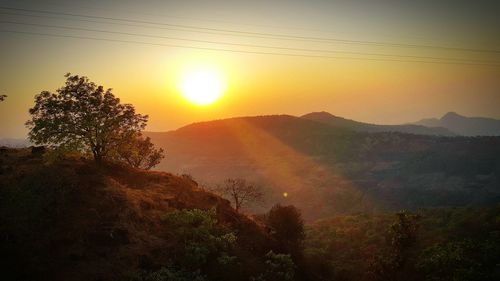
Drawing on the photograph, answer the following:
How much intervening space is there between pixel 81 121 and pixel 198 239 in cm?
1824

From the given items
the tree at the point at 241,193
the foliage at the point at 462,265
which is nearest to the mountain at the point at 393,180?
the tree at the point at 241,193

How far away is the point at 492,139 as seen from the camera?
183m

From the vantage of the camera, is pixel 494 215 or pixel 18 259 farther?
pixel 494 215

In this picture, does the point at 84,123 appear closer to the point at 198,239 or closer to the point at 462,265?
the point at 198,239

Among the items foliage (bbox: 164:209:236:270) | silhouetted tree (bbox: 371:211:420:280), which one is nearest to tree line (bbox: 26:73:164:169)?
foliage (bbox: 164:209:236:270)

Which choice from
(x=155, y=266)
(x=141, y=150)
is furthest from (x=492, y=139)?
(x=155, y=266)

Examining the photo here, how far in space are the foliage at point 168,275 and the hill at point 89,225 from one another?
2.99 feet

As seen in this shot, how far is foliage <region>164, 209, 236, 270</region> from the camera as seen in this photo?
28031 millimetres

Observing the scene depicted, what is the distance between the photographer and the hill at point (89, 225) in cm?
2553

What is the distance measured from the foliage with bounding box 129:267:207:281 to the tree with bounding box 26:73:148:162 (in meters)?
17.5

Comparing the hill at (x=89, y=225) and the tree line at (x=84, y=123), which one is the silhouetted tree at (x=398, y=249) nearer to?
the hill at (x=89, y=225)

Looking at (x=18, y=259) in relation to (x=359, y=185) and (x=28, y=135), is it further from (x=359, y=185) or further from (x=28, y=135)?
(x=359, y=185)

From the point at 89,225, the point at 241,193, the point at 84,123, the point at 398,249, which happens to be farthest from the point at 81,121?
the point at 398,249

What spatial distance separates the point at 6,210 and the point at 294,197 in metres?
131
